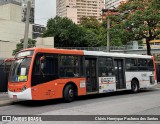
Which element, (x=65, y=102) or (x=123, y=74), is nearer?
(x=65, y=102)

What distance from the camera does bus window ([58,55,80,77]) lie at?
13297 mm

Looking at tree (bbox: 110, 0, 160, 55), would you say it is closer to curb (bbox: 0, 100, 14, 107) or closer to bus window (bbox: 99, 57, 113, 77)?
bus window (bbox: 99, 57, 113, 77)

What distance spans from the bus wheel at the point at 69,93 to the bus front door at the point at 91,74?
4.18 feet

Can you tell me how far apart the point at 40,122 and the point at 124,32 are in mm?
17407

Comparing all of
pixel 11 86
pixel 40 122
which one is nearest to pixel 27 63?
pixel 11 86

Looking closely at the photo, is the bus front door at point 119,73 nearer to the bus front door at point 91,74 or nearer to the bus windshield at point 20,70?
the bus front door at point 91,74

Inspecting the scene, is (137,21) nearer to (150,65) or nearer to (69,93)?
(150,65)

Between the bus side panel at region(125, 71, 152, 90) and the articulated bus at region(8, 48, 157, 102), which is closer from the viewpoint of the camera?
the articulated bus at region(8, 48, 157, 102)

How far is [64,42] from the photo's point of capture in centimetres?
7288

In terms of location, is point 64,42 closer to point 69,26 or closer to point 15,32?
point 69,26

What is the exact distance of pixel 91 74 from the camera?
49.2 feet

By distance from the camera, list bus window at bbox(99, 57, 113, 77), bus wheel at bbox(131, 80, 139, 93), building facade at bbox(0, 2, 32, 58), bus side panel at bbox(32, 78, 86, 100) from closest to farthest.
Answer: bus side panel at bbox(32, 78, 86, 100) → bus window at bbox(99, 57, 113, 77) → bus wheel at bbox(131, 80, 139, 93) → building facade at bbox(0, 2, 32, 58)

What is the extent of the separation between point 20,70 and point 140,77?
9861mm

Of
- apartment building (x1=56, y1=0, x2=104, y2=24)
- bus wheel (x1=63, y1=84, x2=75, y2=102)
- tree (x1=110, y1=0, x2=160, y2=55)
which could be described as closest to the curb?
bus wheel (x1=63, y1=84, x2=75, y2=102)
